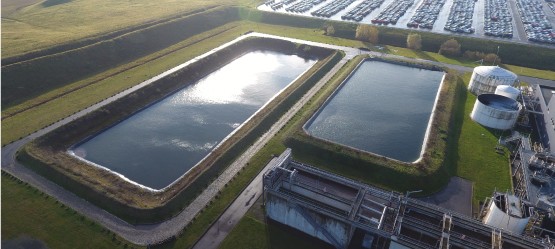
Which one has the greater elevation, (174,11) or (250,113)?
(174,11)

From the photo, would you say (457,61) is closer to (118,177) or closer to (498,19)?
(498,19)

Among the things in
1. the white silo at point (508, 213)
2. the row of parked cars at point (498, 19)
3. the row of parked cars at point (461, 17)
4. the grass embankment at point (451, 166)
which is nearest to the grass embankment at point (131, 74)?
the row of parked cars at point (461, 17)

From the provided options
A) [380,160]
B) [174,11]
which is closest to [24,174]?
[380,160]

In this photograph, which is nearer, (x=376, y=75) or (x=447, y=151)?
(x=447, y=151)

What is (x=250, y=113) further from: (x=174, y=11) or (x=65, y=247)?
(x=174, y=11)

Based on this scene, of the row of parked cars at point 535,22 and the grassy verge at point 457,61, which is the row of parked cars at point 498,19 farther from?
the grassy verge at point 457,61

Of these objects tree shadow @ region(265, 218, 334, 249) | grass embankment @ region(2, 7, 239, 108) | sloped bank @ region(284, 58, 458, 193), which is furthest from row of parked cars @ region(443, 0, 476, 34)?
tree shadow @ region(265, 218, 334, 249)
